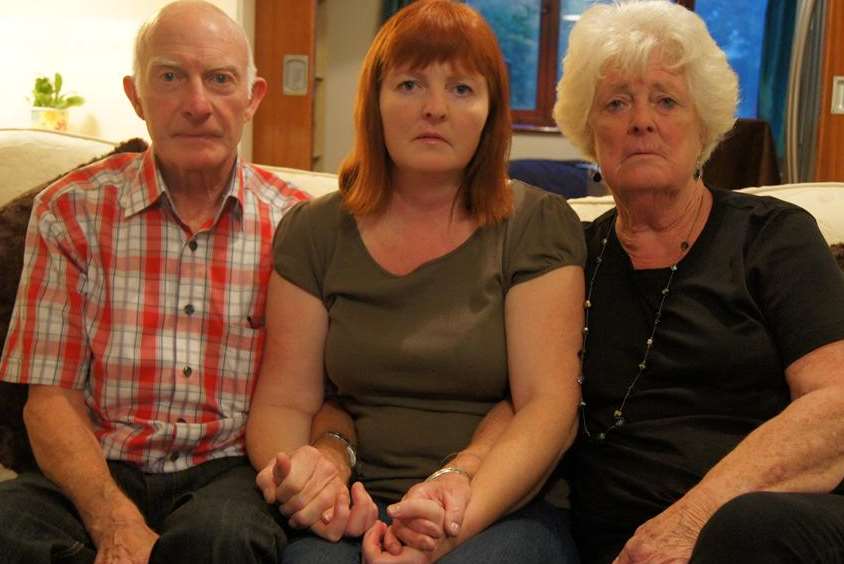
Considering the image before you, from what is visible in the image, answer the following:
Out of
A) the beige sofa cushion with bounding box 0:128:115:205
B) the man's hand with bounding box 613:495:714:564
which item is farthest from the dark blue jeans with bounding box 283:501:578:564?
the beige sofa cushion with bounding box 0:128:115:205

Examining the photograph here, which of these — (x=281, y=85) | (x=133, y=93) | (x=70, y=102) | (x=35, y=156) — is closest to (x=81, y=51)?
(x=70, y=102)

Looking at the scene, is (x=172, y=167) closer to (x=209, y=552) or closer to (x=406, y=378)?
(x=406, y=378)

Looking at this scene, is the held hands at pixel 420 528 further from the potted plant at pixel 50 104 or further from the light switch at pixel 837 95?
the light switch at pixel 837 95

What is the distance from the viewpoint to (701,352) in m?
1.43

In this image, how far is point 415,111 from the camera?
151 centimetres

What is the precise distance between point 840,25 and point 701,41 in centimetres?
282

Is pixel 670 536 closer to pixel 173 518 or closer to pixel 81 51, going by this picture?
pixel 173 518

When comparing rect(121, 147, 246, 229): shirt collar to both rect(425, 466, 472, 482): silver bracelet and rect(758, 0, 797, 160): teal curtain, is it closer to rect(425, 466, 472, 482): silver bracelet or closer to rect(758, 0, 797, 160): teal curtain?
rect(425, 466, 472, 482): silver bracelet

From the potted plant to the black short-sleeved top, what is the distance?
10.4 ft

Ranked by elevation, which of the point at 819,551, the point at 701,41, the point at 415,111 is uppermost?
the point at 701,41

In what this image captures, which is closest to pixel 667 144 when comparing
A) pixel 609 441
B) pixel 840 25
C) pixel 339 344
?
pixel 609 441

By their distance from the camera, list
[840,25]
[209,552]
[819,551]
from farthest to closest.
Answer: [840,25], [209,552], [819,551]

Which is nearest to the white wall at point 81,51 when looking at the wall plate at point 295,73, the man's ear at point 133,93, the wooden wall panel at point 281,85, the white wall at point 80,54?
the white wall at point 80,54

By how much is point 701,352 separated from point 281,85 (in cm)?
299
